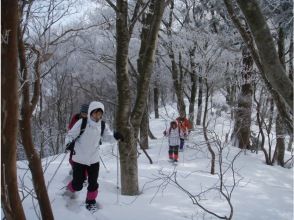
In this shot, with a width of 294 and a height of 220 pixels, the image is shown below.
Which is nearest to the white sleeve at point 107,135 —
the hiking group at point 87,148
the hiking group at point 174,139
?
the hiking group at point 87,148

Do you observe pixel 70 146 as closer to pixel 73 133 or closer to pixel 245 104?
pixel 73 133

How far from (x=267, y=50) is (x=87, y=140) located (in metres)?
3.46

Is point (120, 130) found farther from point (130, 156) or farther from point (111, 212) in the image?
point (111, 212)

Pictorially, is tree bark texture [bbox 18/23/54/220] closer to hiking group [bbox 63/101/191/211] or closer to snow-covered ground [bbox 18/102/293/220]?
snow-covered ground [bbox 18/102/293/220]

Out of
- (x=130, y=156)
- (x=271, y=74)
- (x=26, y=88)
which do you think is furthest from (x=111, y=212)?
(x=271, y=74)

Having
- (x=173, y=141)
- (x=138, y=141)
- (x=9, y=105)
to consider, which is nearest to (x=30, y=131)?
(x=9, y=105)

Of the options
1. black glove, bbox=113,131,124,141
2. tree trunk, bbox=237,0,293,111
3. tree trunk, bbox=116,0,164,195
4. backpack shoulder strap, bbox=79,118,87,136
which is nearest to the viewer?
tree trunk, bbox=237,0,293,111

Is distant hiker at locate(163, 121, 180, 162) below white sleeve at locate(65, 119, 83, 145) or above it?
below

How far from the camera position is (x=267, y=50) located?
210 centimetres

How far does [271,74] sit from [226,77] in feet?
59.6

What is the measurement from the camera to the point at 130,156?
6.01 meters

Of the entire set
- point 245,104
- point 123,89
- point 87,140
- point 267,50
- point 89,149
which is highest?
point 245,104

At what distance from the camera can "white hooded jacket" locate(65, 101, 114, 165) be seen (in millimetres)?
5145

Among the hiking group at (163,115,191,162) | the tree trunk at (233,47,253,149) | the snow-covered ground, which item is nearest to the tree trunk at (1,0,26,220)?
the snow-covered ground
